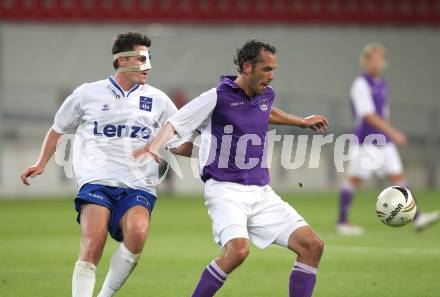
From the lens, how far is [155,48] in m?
24.5

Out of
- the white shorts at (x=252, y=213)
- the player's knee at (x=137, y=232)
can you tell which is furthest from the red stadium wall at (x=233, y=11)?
the white shorts at (x=252, y=213)

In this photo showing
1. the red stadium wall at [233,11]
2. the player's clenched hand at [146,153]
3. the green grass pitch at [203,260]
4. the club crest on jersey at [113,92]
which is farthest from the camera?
the red stadium wall at [233,11]

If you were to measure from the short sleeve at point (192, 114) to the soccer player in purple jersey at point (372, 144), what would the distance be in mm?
7173

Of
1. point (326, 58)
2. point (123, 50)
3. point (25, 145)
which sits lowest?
point (25, 145)

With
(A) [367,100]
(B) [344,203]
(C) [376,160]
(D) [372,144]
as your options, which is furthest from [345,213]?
(A) [367,100]

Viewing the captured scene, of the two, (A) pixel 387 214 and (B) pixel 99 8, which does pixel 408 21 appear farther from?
(A) pixel 387 214

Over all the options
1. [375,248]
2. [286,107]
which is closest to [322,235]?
[375,248]

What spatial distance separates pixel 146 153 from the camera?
821cm

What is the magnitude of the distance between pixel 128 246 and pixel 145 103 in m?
1.23

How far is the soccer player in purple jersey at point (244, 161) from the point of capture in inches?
316

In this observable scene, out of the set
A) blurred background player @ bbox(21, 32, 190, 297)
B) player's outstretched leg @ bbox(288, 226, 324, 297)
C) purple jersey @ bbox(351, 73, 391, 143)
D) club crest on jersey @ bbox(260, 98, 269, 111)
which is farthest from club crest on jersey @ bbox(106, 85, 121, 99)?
purple jersey @ bbox(351, 73, 391, 143)

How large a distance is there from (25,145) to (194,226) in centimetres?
756

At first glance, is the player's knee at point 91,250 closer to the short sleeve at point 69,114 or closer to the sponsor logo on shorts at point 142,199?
the sponsor logo on shorts at point 142,199

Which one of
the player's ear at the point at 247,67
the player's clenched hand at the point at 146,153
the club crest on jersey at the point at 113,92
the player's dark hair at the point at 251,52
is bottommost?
the player's clenched hand at the point at 146,153
